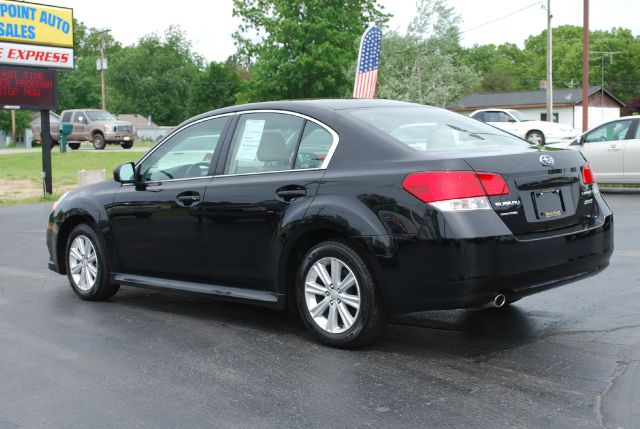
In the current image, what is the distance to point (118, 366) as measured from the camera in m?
5.24

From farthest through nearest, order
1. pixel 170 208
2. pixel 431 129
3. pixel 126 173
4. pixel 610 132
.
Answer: pixel 610 132 → pixel 126 173 → pixel 170 208 → pixel 431 129

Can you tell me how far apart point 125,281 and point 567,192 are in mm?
3607

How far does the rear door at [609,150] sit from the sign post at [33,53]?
A: 1210 centimetres

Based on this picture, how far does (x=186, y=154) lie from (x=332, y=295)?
1.93m

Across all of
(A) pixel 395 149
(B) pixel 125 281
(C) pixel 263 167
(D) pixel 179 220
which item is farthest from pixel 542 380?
(B) pixel 125 281

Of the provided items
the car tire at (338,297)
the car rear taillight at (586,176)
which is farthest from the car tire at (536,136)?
the car tire at (338,297)

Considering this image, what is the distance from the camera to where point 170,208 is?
6500mm

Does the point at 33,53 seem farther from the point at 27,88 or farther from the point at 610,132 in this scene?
the point at 610,132

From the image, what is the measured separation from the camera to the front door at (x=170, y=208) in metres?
6.35

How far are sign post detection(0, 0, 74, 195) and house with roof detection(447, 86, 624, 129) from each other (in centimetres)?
5068

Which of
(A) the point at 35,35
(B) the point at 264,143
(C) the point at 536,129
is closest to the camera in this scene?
(B) the point at 264,143

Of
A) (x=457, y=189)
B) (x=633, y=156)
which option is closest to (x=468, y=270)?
(x=457, y=189)

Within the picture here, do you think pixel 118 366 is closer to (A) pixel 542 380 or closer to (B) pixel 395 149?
(B) pixel 395 149

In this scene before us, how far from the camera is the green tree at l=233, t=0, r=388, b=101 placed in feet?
172
